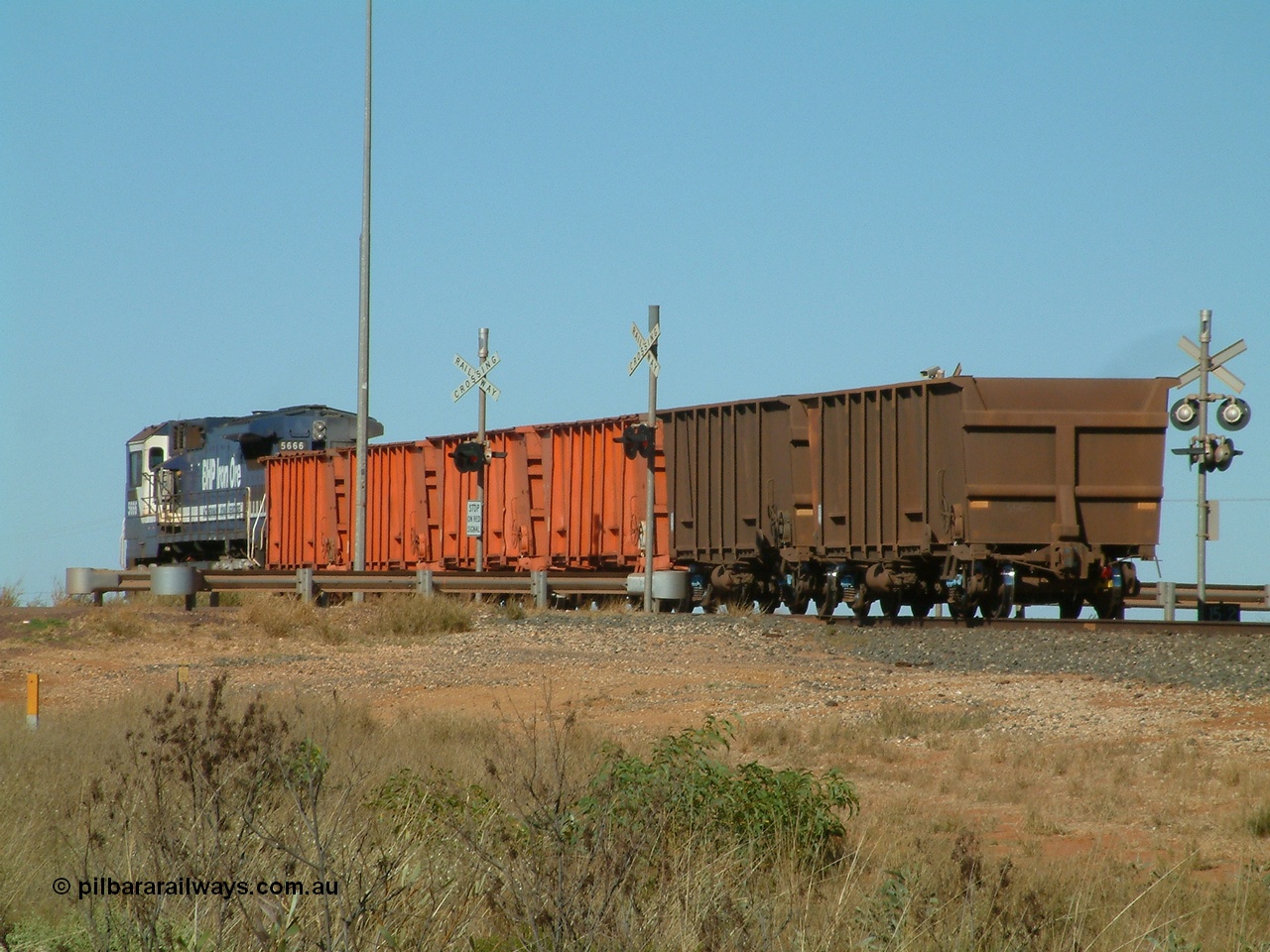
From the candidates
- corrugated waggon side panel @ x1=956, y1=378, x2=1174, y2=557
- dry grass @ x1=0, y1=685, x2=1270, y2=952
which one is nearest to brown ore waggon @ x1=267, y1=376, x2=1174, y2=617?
corrugated waggon side panel @ x1=956, y1=378, x2=1174, y2=557

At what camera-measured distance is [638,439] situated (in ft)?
74.1

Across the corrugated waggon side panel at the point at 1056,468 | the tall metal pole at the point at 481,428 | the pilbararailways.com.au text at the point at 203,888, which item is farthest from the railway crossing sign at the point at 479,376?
the pilbararailways.com.au text at the point at 203,888

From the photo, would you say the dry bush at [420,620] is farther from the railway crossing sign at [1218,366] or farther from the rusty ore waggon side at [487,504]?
the railway crossing sign at [1218,366]

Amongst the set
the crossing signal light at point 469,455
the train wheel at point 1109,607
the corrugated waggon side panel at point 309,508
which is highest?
the crossing signal light at point 469,455

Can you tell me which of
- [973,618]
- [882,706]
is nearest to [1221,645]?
[973,618]

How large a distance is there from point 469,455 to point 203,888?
20.7 m

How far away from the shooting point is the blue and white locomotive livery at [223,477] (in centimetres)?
3388

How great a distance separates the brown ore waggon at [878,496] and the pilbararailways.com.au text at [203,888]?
1465cm

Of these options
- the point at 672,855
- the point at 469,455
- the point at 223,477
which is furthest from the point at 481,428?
the point at 672,855

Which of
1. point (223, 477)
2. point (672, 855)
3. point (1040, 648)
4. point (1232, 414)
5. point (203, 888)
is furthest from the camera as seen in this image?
point (223, 477)

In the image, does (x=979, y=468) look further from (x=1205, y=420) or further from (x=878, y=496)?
(x=1205, y=420)

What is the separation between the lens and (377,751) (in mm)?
9375

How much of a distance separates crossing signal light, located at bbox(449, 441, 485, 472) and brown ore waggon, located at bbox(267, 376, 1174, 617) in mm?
1856

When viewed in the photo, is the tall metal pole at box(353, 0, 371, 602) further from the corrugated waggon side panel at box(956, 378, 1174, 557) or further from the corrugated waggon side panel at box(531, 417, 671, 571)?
the corrugated waggon side panel at box(956, 378, 1174, 557)
